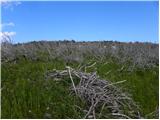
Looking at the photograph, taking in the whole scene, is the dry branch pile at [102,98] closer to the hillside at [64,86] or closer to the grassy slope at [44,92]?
the hillside at [64,86]

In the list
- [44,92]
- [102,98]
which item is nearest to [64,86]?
[44,92]

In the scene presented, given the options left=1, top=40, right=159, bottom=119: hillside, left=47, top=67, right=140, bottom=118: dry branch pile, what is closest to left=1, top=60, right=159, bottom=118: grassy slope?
left=1, top=40, right=159, bottom=119: hillside

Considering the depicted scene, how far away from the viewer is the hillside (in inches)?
242

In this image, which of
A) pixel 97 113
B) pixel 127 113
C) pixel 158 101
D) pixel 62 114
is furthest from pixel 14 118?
pixel 158 101

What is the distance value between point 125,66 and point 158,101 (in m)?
2.08

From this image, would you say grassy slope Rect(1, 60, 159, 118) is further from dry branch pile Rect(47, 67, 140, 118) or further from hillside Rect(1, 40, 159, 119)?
dry branch pile Rect(47, 67, 140, 118)

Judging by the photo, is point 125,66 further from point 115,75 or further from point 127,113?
point 127,113

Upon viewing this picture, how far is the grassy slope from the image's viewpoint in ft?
20.0

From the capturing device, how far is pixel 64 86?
22.0 ft

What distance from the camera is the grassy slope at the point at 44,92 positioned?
20.0 ft

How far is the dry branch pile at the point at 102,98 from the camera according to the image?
6.13m

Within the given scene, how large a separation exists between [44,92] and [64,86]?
35cm

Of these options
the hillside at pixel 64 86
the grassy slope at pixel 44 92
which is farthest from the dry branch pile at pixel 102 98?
the grassy slope at pixel 44 92

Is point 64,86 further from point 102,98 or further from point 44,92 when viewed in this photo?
point 102,98
